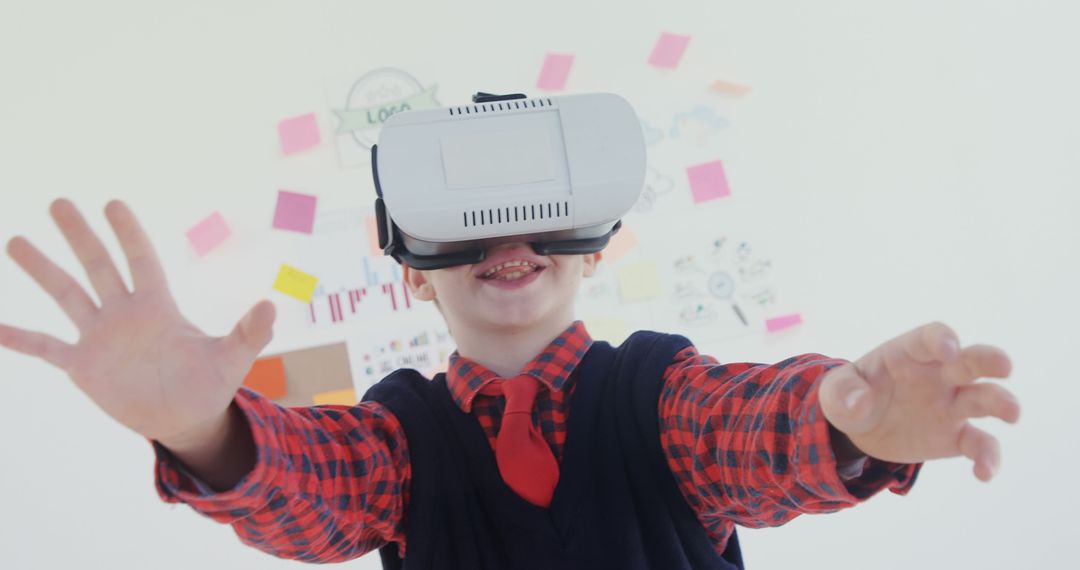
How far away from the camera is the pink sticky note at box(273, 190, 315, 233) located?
5.17 ft

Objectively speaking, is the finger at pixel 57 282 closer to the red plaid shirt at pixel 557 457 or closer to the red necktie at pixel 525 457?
the red plaid shirt at pixel 557 457

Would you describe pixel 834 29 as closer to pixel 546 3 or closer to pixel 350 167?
pixel 546 3

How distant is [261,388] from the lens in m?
1.58

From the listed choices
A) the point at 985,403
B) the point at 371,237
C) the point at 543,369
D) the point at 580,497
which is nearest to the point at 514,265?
the point at 543,369

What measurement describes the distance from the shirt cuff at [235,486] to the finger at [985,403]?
0.44 m

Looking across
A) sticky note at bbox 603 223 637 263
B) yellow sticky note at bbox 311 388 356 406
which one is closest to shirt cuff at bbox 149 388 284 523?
yellow sticky note at bbox 311 388 356 406

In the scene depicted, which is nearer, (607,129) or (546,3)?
(607,129)

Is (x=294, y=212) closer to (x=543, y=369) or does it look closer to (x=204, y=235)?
(x=204, y=235)

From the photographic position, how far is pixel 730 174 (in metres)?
1.64

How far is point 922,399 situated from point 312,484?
17.2 inches

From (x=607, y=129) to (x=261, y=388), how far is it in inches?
40.5

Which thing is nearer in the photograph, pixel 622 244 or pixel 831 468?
pixel 831 468

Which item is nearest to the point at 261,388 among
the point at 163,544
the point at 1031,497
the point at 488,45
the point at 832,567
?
the point at 163,544

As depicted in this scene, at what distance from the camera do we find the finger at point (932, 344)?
0.50 metres
